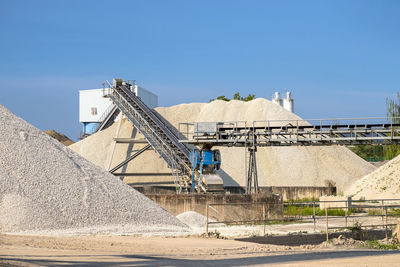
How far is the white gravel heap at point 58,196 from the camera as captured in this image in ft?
59.9

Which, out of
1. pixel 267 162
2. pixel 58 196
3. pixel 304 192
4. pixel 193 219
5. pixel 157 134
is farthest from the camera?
pixel 267 162

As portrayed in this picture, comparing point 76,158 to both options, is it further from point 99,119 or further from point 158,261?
point 99,119

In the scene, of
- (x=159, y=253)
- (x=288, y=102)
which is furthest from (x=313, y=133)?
(x=288, y=102)

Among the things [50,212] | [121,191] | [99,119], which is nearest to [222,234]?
[121,191]

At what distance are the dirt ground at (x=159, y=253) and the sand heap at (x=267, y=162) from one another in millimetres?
30511

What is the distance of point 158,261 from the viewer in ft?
40.3

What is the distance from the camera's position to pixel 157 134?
40.0 metres

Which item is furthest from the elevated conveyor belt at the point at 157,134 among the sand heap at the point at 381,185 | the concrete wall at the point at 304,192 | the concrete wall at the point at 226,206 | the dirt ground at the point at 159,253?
the dirt ground at the point at 159,253

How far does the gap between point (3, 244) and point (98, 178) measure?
334 inches

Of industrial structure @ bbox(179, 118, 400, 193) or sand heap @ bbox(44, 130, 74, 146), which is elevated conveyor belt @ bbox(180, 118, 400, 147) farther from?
sand heap @ bbox(44, 130, 74, 146)

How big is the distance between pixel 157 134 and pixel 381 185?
16.5 m

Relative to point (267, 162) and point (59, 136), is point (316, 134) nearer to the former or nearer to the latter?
point (267, 162)

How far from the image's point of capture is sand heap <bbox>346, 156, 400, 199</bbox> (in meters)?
36.6

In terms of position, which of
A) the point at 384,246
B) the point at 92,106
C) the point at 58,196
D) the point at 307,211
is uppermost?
the point at 92,106
